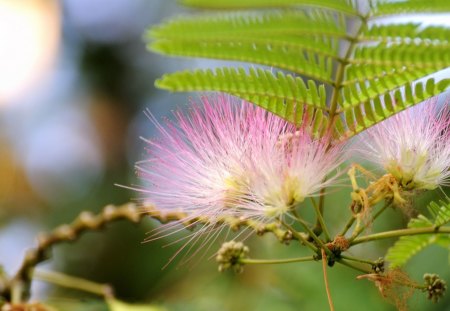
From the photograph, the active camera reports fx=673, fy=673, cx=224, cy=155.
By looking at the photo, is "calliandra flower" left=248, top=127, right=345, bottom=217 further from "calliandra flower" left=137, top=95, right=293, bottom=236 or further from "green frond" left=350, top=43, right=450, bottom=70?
"green frond" left=350, top=43, right=450, bottom=70

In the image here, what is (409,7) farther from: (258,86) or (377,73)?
(258,86)

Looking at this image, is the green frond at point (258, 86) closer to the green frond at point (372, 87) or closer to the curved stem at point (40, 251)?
the green frond at point (372, 87)

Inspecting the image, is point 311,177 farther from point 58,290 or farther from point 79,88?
point 79,88

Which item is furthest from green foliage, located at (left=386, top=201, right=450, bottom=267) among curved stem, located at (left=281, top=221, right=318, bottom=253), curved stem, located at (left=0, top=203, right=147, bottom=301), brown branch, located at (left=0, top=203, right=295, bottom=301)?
curved stem, located at (left=0, top=203, right=147, bottom=301)

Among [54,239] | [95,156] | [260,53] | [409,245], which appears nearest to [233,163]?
[260,53]

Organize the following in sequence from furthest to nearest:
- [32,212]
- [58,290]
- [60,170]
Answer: [60,170] → [32,212] → [58,290]

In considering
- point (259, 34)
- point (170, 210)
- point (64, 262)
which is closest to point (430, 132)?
point (259, 34)

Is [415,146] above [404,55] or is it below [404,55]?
below
